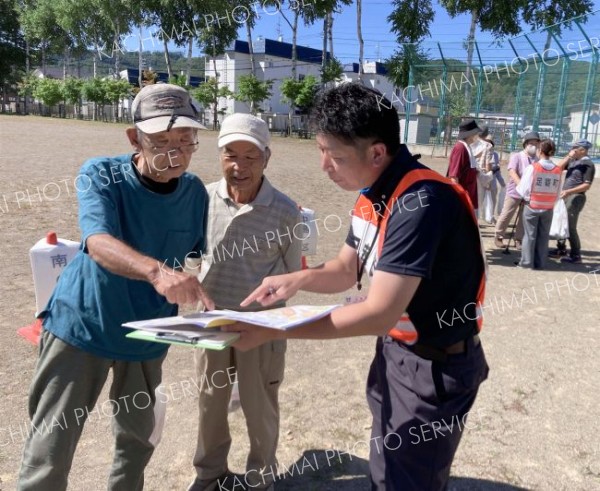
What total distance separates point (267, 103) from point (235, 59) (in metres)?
5.25

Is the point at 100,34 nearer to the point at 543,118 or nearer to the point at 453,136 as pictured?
the point at 453,136

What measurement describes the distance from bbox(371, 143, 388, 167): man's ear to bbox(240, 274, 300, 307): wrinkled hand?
65cm

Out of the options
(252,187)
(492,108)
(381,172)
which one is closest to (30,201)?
(252,187)

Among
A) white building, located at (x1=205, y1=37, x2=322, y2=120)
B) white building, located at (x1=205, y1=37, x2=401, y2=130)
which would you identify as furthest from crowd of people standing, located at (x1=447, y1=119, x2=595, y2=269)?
white building, located at (x1=205, y1=37, x2=322, y2=120)

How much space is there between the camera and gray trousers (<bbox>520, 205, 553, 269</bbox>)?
736 centimetres

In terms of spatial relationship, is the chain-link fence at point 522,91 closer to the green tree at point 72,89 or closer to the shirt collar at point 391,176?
the shirt collar at point 391,176

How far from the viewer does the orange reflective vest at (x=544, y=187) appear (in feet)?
23.8

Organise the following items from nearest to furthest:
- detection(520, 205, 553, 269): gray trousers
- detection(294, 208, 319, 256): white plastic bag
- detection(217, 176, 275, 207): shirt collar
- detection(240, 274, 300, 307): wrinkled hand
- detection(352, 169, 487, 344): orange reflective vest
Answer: detection(352, 169, 487, 344): orange reflective vest → detection(240, 274, 300, 307): wrinkled hand → detection(217, 176, 275, 207): shirt collar → detection(294, 208, 319, 256): white plastic bag → detection(520, 205, 553, 269): gray trousers

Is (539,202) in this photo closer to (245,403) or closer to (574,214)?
(574,214)

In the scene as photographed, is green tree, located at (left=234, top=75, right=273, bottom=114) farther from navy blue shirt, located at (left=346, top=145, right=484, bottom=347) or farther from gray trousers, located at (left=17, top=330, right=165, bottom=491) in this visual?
navy blue shirt, located at (left=346, top=145, right=484, bottom=347)

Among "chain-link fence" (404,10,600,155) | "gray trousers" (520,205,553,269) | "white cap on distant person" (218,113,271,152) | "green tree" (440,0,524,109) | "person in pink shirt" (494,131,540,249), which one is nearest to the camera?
"white cap on distant person" (218,113,271,152)

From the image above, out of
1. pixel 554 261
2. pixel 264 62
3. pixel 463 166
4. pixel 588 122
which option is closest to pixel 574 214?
pixel 554 261

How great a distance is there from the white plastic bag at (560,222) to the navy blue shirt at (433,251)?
6.80m

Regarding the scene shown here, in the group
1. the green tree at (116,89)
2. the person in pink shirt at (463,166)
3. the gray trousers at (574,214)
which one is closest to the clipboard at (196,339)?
the person in pink shirt at (463,166)
